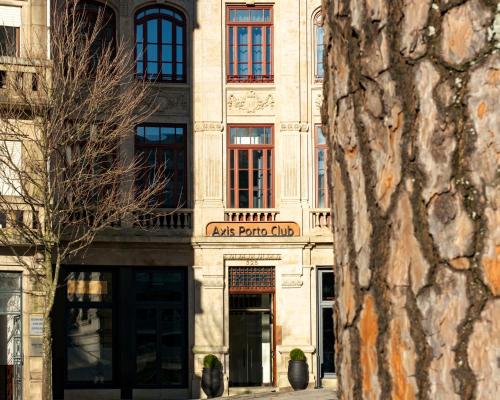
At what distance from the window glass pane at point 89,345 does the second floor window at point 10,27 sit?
6681 mm

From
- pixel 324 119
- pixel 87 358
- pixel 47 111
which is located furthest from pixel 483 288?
pixel 87 358

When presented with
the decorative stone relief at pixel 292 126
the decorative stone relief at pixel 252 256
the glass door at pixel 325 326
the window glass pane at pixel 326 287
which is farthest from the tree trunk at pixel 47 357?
the decorative stone relief at pixel 292 126

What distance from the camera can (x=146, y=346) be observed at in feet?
96.9

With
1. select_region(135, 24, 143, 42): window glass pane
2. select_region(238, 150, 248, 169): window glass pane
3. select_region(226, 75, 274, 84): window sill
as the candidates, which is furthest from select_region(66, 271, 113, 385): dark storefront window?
select_region(135, 24, 143, 42): window glass pane

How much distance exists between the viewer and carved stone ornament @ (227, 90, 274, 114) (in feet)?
99.2

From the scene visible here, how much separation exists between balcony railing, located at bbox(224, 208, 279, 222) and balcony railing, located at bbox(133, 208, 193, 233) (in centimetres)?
95

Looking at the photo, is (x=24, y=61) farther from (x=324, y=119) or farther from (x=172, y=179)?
(x=324, y=119)

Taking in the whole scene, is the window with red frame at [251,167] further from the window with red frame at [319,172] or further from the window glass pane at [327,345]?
the window glass pane at [327,345]

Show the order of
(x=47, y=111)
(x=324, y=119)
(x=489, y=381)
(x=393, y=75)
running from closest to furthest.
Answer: (x=489, y=381) < (x=393, y=75) < (x=324, y=119) < (x=47, y=111)

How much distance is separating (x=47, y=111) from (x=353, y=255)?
2297cm

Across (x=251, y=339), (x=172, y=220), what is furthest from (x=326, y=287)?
(x=172, y=220)

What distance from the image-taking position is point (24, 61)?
82.5 feet

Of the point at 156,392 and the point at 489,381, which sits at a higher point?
the point at 489,381

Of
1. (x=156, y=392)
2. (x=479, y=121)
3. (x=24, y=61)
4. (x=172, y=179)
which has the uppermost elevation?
(x=24, y=61)
